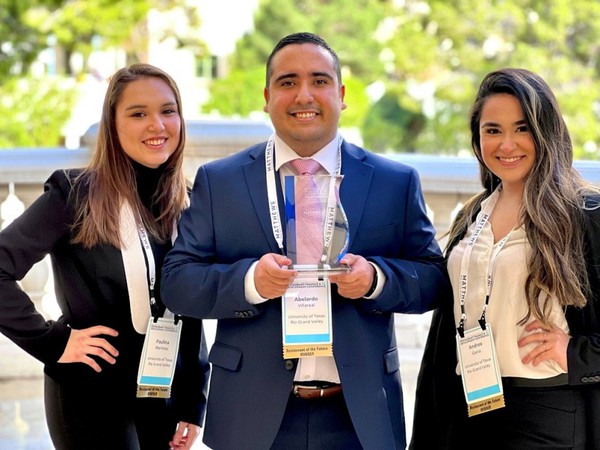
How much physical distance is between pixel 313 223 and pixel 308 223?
1cm

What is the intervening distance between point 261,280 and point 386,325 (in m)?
0.50

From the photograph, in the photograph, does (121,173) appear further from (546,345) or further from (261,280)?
(546,345)

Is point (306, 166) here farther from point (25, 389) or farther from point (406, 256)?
point (25, 389)

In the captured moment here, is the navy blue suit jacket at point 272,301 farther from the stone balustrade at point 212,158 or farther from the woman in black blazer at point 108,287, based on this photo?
the stone balustrade at point 212,158

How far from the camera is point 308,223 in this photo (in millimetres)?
2971

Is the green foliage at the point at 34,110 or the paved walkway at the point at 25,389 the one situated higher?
the green foliage at the point at 34,110

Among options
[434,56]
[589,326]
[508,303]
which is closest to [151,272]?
[508,303]

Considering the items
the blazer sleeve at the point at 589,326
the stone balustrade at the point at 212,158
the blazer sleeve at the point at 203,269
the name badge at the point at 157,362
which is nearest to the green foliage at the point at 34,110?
the stone balustrade at the point at 212,158

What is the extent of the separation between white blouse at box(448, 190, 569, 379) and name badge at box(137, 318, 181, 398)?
0.91m

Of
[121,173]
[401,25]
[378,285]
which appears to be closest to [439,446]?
[378,285]

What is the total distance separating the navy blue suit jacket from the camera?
307cm

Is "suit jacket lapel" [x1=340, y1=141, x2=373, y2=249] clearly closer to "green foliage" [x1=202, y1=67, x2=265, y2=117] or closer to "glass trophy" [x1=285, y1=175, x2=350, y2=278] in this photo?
"glass trophy" [x1=285, y1=175, x2=350, y2=278]

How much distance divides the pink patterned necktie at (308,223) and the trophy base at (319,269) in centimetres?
5

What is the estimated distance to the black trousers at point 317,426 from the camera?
10.2ft
